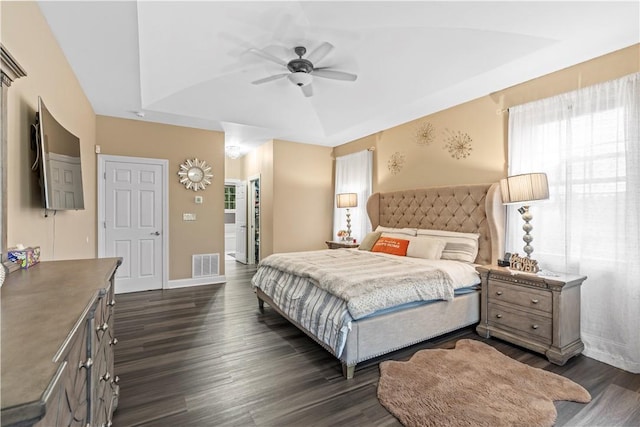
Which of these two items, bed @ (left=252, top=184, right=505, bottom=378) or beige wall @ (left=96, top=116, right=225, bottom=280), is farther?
beige wall @ (left=96, top=116, right=225, bottom=280)

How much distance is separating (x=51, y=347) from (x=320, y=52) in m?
3.16

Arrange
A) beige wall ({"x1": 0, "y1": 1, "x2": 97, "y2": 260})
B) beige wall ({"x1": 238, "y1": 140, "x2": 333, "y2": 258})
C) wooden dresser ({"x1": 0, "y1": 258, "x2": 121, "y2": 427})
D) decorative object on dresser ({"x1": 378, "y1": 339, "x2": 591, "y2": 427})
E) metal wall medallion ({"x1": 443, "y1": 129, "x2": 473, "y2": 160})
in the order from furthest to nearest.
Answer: beige wall ({"x1": 238, "y1": 140, "x2": 333, "y2": 258})
metal wall medallion ({"x1": 443, "y1": 129, "x2": 473, "y2": 160})
decorative object on dresser ({"x1": 378, "y1": 339, "x2": 591, "y2": 427})
beige wall ({"x1": 0, "y1": 1, "x2": 97, "y2": 260})
wooden dresser ({"x1": 0, "y1": 258, "x2": 121, "y2": 427})

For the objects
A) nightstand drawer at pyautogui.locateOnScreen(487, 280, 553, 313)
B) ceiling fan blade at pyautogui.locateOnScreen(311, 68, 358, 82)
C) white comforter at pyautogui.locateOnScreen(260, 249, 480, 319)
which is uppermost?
ceiling fan blade at pyautogui.locateOnScreen(311, 68, 358, 82)

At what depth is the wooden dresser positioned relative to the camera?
537 millimetres

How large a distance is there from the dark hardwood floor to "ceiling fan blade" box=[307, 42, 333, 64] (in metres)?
2.85

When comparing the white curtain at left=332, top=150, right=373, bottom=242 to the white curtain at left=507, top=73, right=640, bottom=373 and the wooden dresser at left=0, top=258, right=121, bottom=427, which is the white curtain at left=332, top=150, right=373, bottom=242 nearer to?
the white curtain at left=507, top=73, right=640, bottom=373

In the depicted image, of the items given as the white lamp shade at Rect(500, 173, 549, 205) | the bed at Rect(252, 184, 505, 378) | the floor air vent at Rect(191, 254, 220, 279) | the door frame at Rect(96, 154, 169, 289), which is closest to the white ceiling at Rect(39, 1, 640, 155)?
the door frame at Rect(96, 154, 169, 289)

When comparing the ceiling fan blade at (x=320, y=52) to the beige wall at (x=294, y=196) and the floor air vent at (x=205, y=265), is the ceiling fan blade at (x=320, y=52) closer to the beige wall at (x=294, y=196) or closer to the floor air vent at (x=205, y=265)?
the beige wall at (x=294, y=196)

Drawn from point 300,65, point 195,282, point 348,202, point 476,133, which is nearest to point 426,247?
point 476,133

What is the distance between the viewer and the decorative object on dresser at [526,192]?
284cm

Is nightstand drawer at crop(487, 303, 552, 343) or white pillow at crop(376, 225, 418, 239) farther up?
white pillow at crop(376, 225, 418, 239)

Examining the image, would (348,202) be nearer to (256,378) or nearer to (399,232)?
(399,232)

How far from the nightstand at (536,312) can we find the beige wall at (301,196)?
3865mm

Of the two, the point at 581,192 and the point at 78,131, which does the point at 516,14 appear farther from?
the point at 78,131
